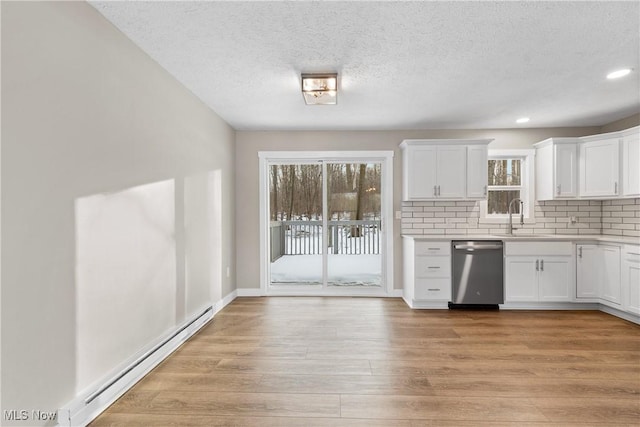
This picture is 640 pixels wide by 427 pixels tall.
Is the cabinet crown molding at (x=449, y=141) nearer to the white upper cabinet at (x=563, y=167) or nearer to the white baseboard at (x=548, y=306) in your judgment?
the white upper cabinet at (x=563, y=167)

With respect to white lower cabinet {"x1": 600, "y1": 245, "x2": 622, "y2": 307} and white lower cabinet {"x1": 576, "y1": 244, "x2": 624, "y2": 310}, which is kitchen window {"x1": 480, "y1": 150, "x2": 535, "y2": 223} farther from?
white lower cabinet {"x1": 600, "y1": 245, "x2": 622, "y2": 307}

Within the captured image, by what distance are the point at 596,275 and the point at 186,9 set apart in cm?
519

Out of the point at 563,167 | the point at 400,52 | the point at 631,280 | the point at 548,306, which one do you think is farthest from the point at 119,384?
the point at 563,167

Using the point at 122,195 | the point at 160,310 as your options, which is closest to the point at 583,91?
the point at 122,195

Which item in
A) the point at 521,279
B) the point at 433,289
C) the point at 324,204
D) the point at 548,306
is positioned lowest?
the point at 548,306

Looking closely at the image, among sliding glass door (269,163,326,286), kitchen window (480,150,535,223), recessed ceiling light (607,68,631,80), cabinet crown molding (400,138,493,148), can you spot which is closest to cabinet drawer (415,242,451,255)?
kitchen window (480,150,535,223)

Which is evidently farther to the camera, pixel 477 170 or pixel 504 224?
pixel 504 224

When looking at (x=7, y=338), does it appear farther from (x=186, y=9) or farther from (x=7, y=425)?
(x=186, y=9)

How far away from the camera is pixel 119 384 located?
7.45 ft

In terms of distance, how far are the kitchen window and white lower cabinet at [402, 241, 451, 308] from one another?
41.3 inches

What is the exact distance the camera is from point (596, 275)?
428 centimetres

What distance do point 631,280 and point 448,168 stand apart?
2.33 meters

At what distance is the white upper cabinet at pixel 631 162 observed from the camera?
3.94 m

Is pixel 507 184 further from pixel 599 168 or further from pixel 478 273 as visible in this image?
pixel 478 273
